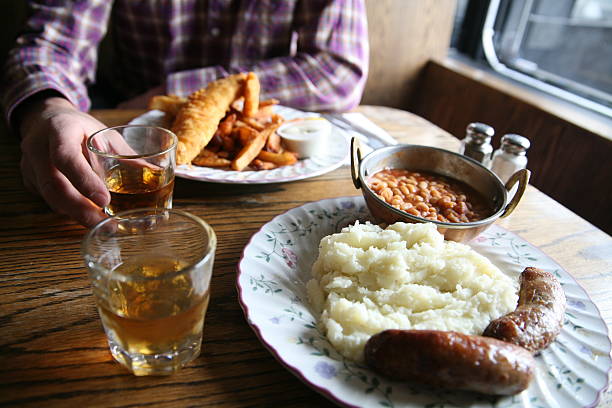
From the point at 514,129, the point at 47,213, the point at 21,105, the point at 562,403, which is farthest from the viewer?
the point at 514,129

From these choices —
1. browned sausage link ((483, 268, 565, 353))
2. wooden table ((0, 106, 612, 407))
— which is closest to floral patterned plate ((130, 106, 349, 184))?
wooden table ((0, 106, 612, 407))

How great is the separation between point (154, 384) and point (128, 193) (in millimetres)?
584

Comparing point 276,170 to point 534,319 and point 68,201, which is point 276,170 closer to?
point 68,201

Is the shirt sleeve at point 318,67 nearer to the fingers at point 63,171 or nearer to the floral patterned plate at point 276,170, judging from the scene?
the floral patterned plate at point 276,170

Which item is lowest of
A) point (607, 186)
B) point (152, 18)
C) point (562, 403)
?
point (607, 186)

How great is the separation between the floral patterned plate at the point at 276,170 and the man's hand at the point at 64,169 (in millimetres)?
339

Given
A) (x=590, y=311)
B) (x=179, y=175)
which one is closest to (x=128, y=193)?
(x=179, y=175)

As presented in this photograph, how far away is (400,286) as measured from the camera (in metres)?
0.95

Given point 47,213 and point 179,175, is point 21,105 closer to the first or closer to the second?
point 47,213

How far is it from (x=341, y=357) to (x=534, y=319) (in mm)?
412

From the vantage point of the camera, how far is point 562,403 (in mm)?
773

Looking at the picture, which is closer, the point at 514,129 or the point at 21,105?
the point at 21,105

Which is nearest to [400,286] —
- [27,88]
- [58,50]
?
[27,88]

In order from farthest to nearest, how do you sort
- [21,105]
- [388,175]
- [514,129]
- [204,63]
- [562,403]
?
[514,129], [204,63], [21,105], [388,175], [562,403]
